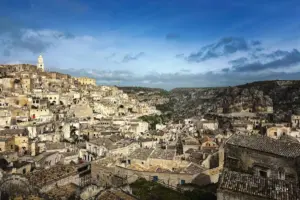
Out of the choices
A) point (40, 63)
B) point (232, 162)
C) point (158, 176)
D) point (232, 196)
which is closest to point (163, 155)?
point (158, 176)

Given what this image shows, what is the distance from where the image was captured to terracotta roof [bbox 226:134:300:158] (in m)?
21.1

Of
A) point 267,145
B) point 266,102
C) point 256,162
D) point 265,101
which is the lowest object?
point 266,102

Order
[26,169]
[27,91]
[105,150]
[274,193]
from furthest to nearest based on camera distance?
[27,91]
[105,150]
[26,169]
[274,193]

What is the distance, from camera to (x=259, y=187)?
15.5 metres

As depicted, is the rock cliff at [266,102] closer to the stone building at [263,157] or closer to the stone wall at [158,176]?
the stone building at [263,157]

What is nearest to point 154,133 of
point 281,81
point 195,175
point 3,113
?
point 3,113

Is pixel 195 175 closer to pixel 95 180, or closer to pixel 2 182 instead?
pixel 95 180

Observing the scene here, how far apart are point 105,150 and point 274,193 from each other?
27.7m

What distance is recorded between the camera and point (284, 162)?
20.9 metres

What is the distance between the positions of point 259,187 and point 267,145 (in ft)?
26.2

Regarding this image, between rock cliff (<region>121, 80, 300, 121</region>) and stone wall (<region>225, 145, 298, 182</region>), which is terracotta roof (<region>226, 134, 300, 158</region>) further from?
rock cliff (<region>121, 80, 300, 121</region>)

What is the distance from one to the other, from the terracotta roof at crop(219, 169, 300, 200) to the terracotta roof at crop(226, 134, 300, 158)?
5.86 meters

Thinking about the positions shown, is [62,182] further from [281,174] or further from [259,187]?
[281,174]

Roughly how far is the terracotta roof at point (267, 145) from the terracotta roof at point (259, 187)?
5856mm
